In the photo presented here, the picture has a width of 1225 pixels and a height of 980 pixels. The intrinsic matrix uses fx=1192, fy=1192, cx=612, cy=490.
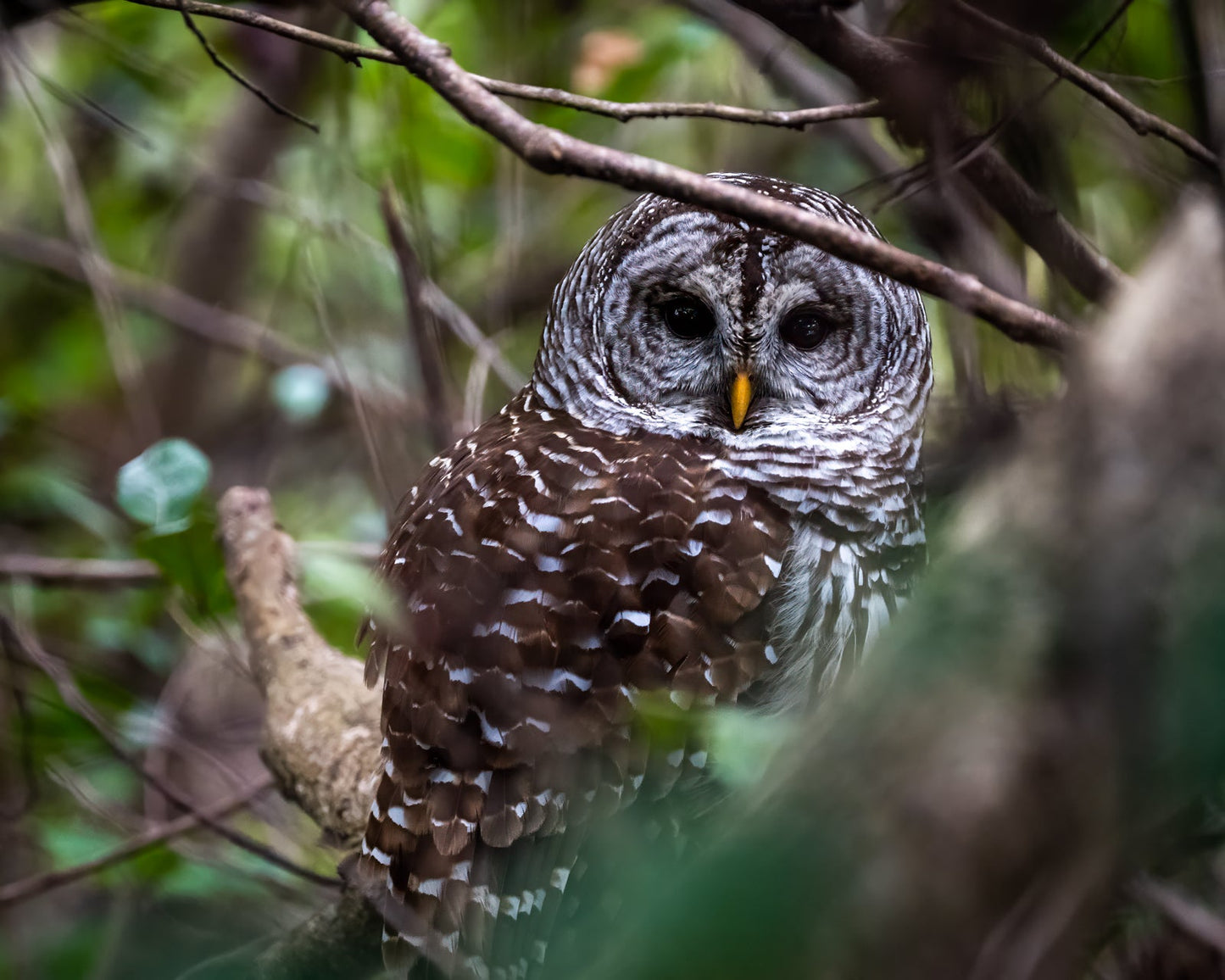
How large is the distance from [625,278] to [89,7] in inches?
104

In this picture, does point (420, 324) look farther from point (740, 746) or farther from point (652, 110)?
point (740, 746)

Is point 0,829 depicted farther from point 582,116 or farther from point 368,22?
point 368,22

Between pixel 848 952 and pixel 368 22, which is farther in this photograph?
pixel 368 22

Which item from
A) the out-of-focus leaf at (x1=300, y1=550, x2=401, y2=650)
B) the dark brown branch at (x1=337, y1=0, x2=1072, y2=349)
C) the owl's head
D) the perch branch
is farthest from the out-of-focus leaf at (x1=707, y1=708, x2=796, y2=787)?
the perch branch

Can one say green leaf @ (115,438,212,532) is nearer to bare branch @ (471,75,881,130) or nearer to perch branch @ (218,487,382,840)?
perch branch @ (218,487,382,840)

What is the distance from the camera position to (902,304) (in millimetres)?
2436

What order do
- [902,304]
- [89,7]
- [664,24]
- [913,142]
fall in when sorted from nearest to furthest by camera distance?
[913,142], [902,304], [664,24], [89,7]

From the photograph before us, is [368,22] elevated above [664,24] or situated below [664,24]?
below

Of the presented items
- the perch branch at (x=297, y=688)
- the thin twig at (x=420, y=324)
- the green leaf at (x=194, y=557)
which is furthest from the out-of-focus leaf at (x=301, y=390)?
the green leaf at (x=194, y=557)

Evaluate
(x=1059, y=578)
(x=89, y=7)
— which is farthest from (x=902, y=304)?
(x=89, y=7)

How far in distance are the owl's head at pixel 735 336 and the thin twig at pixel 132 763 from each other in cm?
106

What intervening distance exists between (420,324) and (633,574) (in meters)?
1.21

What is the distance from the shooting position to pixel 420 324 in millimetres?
2949

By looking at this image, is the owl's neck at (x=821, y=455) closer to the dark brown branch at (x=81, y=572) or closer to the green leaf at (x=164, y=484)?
the green leaf at (x=164, y=484)
